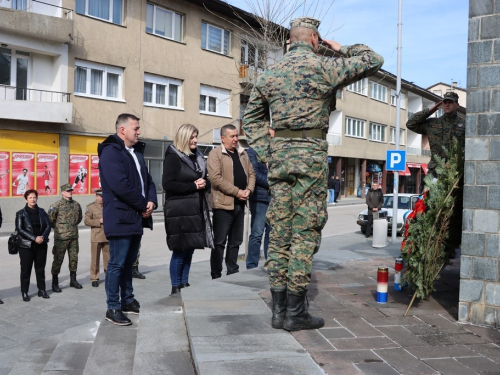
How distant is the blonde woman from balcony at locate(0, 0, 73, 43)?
15536mm

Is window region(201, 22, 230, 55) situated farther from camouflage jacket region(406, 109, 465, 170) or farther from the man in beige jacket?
camouflage jacket region(406, 109, 465, 170)

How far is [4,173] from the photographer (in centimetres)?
1955

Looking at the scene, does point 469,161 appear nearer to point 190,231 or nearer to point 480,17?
point 480,17

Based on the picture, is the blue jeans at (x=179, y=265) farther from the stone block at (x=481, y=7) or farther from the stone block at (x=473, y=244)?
the stone block at (x=481, y=7)

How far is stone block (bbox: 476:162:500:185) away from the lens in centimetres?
434

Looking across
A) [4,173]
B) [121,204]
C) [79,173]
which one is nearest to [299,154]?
[121,204]

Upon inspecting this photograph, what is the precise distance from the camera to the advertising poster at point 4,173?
63.7 feet

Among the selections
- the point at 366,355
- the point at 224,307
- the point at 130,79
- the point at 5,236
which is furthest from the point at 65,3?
the point at 366,355

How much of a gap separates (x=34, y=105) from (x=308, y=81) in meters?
17.7

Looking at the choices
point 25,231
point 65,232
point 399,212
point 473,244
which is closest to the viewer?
point 473,244

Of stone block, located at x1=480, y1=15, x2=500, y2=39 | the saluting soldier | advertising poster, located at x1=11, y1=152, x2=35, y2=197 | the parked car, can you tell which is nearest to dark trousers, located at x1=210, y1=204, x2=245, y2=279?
the saluting soldier

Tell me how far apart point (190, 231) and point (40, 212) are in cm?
375

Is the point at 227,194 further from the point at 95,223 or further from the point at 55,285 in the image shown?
the point at 55,285

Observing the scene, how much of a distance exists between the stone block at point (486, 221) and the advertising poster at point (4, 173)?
1831cm
